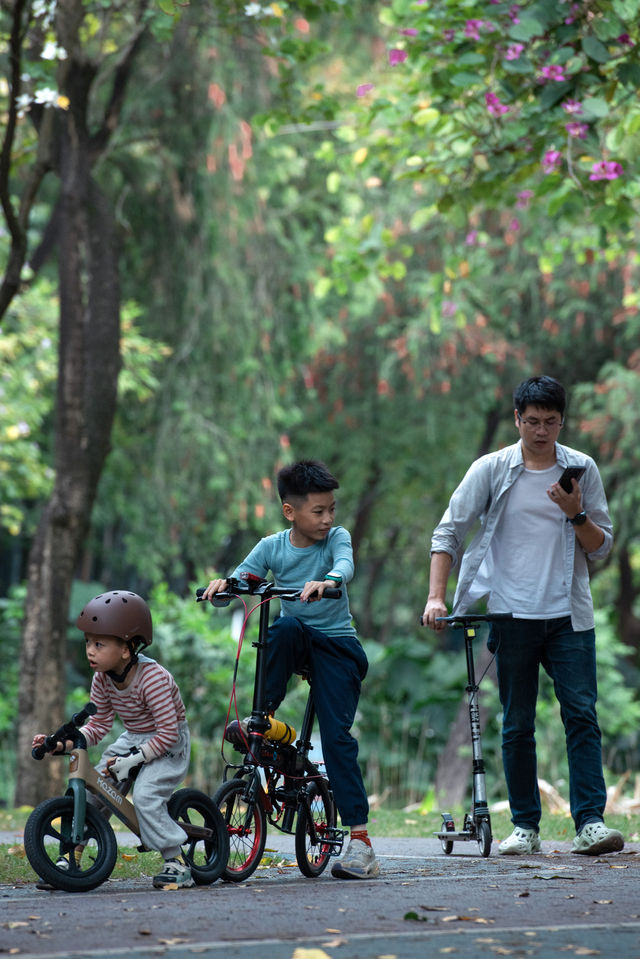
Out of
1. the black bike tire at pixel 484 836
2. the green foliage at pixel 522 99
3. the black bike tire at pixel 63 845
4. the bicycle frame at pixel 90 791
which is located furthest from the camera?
the green foliage at pixel 522 99

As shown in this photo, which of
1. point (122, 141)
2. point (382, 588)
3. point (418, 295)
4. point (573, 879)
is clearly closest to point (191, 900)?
point (573, 879)

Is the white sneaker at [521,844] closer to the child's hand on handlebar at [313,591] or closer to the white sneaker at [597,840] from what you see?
the white sneaker at [597,840]

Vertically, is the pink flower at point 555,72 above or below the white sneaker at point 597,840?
→ above

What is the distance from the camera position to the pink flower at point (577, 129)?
28.0 ft

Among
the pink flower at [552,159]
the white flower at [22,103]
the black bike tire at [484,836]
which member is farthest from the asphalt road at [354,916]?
the white flower at [22,103]

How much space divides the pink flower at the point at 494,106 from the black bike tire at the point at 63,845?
5609mm

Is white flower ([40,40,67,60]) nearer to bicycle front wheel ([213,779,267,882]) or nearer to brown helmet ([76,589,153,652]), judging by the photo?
brown helmet ([76,589,153,652])

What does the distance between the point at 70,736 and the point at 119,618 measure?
48cm

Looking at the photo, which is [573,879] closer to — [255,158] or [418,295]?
[255,158]

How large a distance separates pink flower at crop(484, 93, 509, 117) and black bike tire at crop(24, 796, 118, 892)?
5.61m

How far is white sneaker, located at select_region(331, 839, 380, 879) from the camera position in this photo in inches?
222

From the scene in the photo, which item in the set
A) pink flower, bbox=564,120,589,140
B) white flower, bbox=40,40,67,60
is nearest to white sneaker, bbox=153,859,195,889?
pink flower, bbox=564,120,589,140

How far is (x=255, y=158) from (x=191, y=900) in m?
12.4

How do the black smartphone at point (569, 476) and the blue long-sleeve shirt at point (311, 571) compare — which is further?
the black smartphone at point (569, 476)
